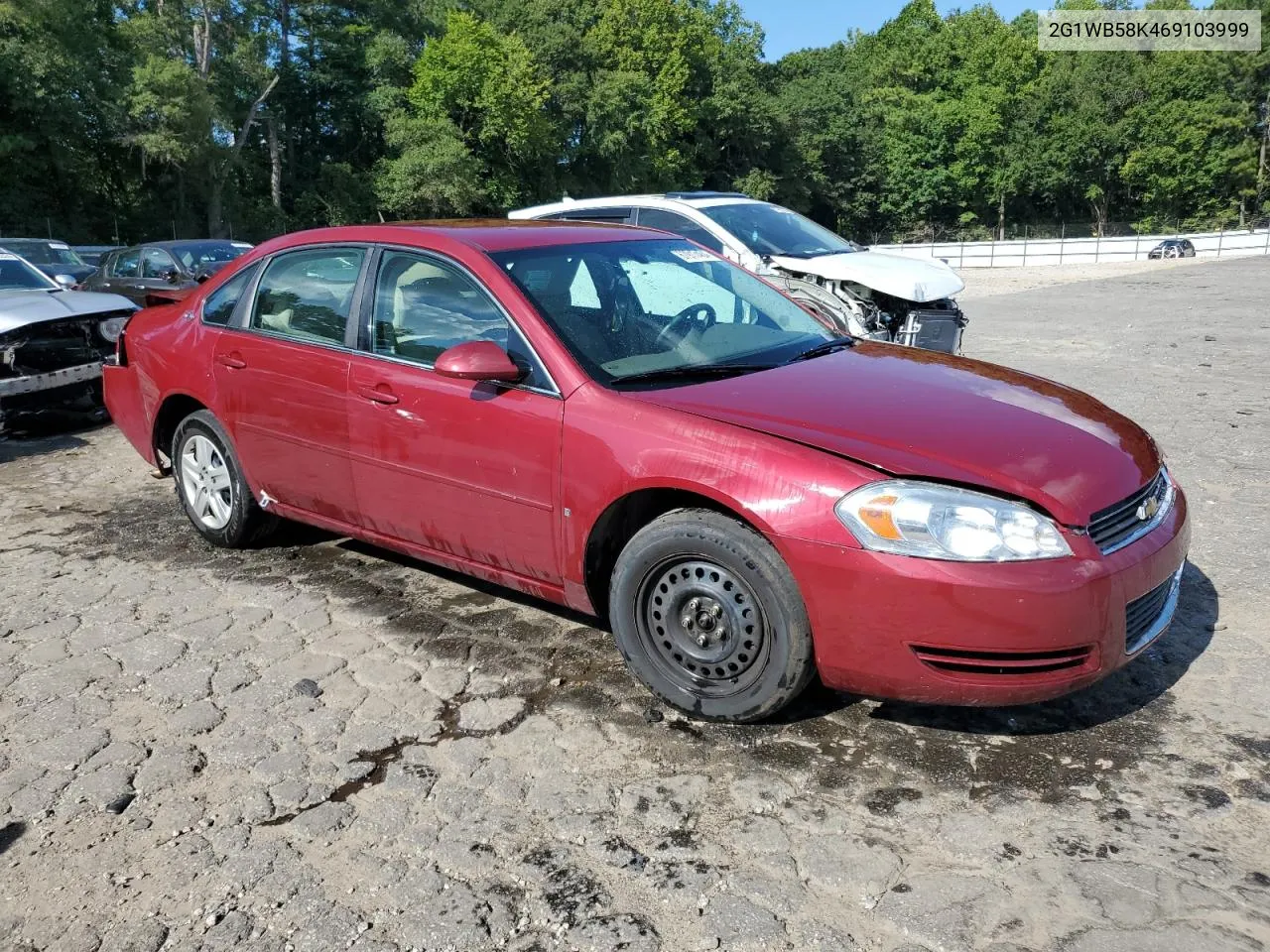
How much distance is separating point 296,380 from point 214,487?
102cm

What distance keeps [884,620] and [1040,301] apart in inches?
672

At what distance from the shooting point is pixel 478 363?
146 inches

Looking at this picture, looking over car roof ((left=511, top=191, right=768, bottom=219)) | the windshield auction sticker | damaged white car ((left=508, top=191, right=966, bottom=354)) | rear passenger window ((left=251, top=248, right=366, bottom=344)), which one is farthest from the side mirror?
the windshield auction sticker

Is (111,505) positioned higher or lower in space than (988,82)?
lower

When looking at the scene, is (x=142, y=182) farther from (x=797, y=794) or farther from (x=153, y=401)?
(x=797, y=794)

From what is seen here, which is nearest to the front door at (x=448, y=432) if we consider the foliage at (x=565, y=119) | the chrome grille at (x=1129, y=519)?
the chrome grille at (x=1129, y=519)

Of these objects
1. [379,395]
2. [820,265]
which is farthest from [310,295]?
[820,265]

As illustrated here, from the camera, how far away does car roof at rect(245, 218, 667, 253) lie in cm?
429

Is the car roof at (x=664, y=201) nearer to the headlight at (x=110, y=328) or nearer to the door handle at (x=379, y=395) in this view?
the headlight at (x=110, y=328)

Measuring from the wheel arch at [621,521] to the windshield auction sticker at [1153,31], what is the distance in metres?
79.9

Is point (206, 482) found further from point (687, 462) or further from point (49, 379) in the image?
point (49, 379)

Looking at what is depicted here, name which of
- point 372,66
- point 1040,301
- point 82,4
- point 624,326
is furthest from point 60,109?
point 624,326

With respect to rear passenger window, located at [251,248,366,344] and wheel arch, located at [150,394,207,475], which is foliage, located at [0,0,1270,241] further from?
rear passenger window, located at [251,248,366,344]

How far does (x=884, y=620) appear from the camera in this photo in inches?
120
